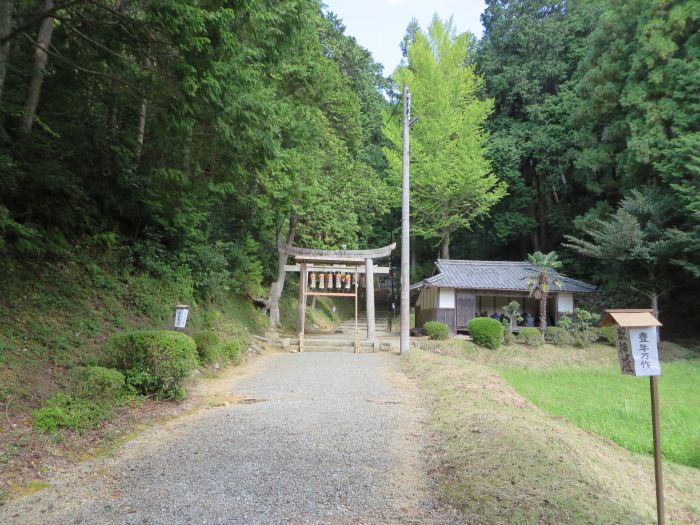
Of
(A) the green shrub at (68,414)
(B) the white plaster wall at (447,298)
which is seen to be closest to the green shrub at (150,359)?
(A) the green shrub at (68,414)

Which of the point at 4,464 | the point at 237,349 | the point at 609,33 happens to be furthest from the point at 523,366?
the point at 609,33

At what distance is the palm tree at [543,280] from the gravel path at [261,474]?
1271 cm

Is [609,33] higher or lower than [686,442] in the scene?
higher

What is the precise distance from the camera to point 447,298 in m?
19.0

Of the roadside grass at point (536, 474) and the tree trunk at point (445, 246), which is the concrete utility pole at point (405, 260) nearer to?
the roadside grass at point (536, 474)

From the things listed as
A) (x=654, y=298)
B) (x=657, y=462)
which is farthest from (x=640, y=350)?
(x=654, y=298)

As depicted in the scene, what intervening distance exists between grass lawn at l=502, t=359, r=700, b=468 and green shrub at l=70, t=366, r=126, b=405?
638 cm

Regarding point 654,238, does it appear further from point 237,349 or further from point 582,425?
point 237,349

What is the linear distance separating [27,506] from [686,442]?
7652 mm

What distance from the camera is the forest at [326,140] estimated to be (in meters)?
6.61

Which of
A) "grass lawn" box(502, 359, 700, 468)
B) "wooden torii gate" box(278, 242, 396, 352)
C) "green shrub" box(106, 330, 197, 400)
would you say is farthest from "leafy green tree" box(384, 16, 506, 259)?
"green shrub" box(106, 330, 197, 400)

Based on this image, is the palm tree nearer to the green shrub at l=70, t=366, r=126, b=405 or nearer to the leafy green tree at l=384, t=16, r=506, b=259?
the leafy green tree at l=384, t=16, r=506, b=259

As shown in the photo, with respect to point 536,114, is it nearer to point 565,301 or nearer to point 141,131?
point 565,301

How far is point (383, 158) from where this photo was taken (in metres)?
27.9
